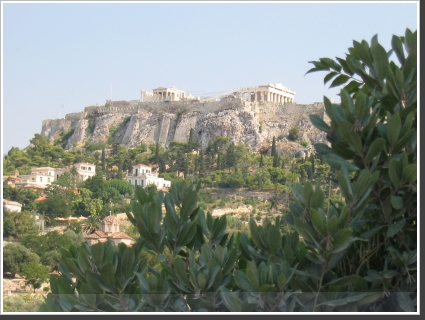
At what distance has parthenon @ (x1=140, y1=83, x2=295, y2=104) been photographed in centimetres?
3984

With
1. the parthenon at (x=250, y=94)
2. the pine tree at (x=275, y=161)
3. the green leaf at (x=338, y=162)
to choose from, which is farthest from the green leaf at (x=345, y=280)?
the parthenon at (x=250, y=94)

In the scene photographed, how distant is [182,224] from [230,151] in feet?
106

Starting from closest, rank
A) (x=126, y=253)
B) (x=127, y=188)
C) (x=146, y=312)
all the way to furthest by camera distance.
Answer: (x=146, y=312) → (x=126, y=253) → (x=127, y=188)

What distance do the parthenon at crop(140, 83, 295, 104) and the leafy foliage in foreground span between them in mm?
36545

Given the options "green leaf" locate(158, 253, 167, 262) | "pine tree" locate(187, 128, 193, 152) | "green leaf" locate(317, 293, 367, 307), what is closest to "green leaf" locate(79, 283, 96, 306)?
"green leaf" locate(158, 253, 167, 262)

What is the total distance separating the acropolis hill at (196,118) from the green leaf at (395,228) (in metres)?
32.9

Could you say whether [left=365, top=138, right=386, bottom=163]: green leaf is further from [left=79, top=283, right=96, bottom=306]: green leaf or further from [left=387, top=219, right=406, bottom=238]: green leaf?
[left=79, top=283, right=96, bottom=306]: green leaf

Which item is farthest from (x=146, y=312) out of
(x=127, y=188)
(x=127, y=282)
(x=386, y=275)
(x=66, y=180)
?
(x=66, y=180)

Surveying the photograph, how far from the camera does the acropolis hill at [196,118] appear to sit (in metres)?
37.1

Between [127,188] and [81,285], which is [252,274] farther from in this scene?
[127,188]

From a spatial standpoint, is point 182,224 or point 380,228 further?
point 182,224

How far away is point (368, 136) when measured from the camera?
2.46 metres

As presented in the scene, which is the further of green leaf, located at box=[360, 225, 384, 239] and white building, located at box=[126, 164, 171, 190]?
white building, located at box=[126, 164, 171, 190]

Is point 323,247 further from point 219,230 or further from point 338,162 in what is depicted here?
point 219,230
